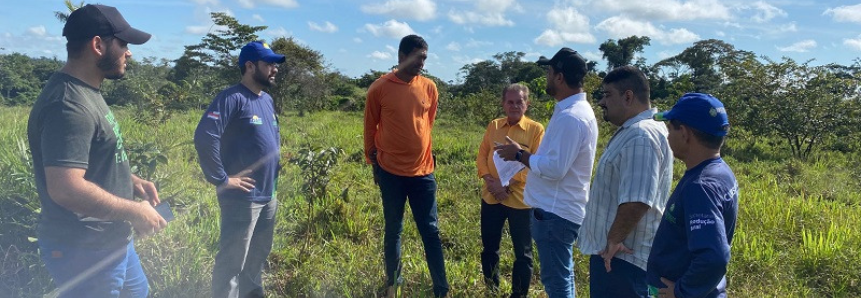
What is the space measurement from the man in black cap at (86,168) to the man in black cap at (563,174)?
5.14ft

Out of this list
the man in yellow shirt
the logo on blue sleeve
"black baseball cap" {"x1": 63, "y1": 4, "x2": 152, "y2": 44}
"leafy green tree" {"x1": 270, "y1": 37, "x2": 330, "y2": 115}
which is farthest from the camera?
"leafy green tree" {"x1": 270, "y1": 37, "x2": 330, "y2": 115}

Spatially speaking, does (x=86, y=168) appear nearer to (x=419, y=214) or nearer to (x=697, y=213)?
(x=419, y=214)

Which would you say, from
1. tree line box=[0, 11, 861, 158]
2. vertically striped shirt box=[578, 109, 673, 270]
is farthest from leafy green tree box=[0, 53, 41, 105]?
vertically striped shirt box=[578, 109, 673, 270]

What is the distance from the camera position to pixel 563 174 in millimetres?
2125

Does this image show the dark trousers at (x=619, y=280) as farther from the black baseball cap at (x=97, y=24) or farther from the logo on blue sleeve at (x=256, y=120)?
the black baseball cap at (x=97, y=24)

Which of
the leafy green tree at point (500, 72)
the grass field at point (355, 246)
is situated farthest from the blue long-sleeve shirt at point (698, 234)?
the leafy green tree at point (500, 72)

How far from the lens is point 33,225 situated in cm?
308

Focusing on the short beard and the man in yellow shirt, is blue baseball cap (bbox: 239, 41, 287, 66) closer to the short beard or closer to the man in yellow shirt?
the short beard

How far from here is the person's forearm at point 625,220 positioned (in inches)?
71.2

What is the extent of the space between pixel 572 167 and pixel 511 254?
5.63 feet

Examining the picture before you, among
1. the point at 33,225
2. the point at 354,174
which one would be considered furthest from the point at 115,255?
the point at 354,174

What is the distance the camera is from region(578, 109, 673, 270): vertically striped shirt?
180cm

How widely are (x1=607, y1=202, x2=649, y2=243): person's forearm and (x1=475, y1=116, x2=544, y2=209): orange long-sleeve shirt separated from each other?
87 cm

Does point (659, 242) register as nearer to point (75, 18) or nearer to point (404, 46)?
point (404, 46)
